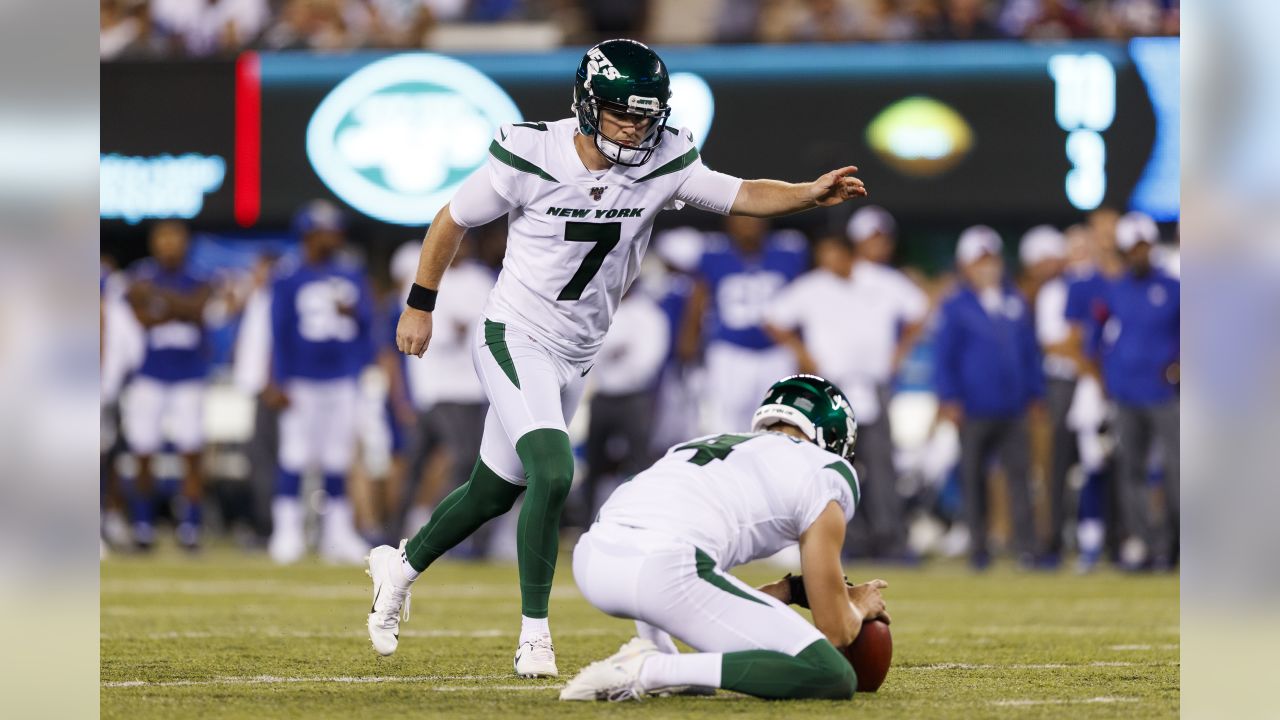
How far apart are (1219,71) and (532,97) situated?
1055 cm

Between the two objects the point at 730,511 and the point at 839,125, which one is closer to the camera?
the point at 730,511

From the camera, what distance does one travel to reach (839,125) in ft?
45.5

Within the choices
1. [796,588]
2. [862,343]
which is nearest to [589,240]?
[796,588]

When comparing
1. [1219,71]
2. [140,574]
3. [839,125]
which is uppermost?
[839,125]

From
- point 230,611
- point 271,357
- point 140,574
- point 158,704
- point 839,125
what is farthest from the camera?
point 839,125

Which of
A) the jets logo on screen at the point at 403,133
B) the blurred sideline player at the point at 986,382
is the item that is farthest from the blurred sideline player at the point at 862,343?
the jets logo on screen at the point at 403,133

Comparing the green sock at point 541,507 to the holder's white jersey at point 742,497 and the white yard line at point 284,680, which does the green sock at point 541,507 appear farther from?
the holder's white jersey at point 742,497

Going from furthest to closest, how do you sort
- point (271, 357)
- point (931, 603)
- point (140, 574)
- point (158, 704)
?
point (271, 357)
point (140, 574)
point (931, 603)
point (158, 704)

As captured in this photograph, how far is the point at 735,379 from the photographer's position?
12344 millimetres

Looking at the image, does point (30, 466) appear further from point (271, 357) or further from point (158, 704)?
point (271, 357)

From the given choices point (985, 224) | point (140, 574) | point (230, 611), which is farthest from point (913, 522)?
point (230, 611)

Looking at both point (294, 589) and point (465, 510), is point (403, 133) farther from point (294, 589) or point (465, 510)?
point (465, 510)

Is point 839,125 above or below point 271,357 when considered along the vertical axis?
above

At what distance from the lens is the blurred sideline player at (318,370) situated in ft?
41.2
